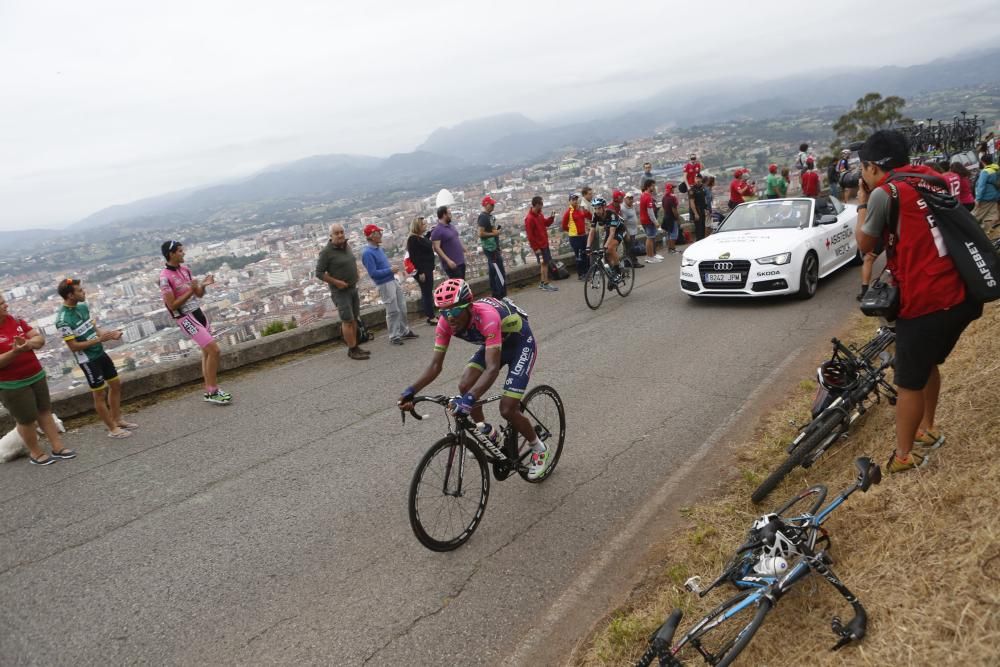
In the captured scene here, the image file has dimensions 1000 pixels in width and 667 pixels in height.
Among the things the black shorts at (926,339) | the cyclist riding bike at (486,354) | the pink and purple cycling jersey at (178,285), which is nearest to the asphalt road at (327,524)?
the cyclist riding bike at (486,354)

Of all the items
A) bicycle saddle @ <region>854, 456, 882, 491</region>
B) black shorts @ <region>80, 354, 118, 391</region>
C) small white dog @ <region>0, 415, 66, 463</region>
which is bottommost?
small white dog @ <region>0, 415, 66, 463</region>

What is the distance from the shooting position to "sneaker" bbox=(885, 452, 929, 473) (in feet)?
11.8

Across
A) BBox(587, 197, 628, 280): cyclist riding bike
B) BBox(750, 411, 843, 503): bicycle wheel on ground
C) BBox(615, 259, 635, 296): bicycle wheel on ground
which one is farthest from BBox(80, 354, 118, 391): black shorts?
BBox(615, 259, 635, 296): bicycle wheel on ground

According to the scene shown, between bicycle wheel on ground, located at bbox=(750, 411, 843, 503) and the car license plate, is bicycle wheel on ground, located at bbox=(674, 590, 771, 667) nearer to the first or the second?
bicycle wheel on ground, located at bbox=(750, 411, 843, 503)

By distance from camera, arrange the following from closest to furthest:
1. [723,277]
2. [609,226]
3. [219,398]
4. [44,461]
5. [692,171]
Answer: [44,461] < [219,398] < [723,277] < [609,226] < [692,171]

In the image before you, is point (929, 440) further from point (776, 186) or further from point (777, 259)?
point (776, 186)

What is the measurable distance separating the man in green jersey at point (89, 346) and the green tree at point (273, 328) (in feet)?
12.3

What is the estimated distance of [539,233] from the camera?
1388 cm

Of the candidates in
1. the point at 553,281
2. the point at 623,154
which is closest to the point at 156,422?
the point at 553,281

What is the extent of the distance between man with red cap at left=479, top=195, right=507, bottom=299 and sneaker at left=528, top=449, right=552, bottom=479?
765cm

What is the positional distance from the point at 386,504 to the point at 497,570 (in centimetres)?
131

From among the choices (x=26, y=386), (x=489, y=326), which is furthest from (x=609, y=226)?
(x=26, y=386)

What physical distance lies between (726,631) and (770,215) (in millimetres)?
10213

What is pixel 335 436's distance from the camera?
6.53 meters
